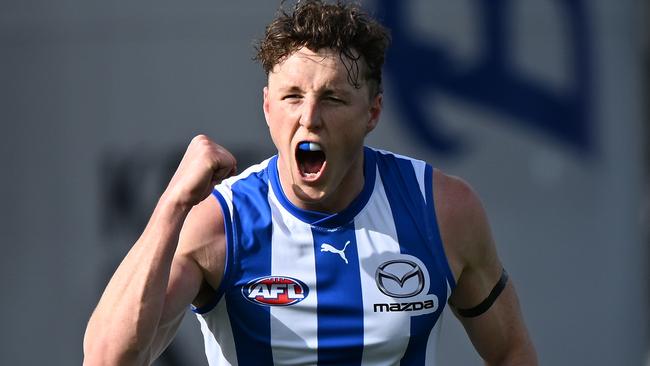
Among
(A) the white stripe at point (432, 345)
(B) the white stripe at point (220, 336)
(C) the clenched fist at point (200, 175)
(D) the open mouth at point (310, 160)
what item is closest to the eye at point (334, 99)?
(D) the open mouth at point (310, 160)

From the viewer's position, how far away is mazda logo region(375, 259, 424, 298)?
3.41 metres

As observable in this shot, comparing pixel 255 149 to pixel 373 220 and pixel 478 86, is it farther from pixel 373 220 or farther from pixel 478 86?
pixel 373 220

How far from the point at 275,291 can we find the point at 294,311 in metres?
0.08

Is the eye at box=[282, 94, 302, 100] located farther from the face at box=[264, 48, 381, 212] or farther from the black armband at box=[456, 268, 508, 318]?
the black armband at box=[456, 268, 508, 318]

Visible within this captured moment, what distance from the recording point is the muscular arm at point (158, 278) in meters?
3.09

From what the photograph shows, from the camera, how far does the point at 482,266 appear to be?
11.7 ft

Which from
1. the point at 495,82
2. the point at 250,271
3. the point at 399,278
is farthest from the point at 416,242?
the point at 495,82

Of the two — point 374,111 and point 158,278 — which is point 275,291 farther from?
point 374,111

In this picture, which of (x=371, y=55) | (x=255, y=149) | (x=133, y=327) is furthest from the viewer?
(x=255, y=149)

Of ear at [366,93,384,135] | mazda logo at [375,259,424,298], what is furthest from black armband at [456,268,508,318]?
ear at [366,93,384,135]

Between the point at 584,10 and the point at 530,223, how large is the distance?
1197mm

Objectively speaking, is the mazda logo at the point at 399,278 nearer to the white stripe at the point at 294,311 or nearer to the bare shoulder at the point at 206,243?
the white stripe at the point at 294,311

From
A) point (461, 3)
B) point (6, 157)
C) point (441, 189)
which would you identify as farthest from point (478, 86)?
point (441, 189)

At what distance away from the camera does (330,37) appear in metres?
3.29
